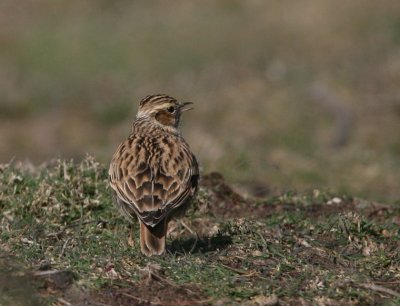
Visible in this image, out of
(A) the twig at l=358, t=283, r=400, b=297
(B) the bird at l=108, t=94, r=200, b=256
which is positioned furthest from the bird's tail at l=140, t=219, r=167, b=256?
(A) the twig at l=358, t=283, r=400, b=297

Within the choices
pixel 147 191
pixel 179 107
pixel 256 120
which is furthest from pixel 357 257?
pixel 256 120

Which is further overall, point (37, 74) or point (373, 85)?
point (37, 74)

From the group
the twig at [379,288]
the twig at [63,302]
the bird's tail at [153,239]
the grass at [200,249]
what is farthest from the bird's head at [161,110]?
the twig at [63,302]

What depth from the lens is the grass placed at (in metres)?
6.92

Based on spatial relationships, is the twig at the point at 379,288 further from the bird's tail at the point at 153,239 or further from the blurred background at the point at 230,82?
the blurred background at the point at 230,82

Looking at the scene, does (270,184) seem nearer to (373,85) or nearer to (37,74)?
(373,85)

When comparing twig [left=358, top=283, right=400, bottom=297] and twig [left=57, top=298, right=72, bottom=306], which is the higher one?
twig [left=358, top=283, right=400, bottom=297]

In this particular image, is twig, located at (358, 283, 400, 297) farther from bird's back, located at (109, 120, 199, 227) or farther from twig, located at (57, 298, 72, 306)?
twig, located at (57, 298, 72, 306)

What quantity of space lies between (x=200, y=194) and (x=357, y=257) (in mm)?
2024

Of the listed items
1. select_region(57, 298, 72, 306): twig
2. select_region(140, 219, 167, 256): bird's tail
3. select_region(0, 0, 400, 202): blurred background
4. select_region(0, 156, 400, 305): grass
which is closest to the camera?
select_region(57, 298, 72, 306): twig

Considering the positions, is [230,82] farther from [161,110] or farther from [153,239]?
[153,239]

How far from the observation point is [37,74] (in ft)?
76.2

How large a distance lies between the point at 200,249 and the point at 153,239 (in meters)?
0.60

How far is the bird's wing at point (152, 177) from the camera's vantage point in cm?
771
